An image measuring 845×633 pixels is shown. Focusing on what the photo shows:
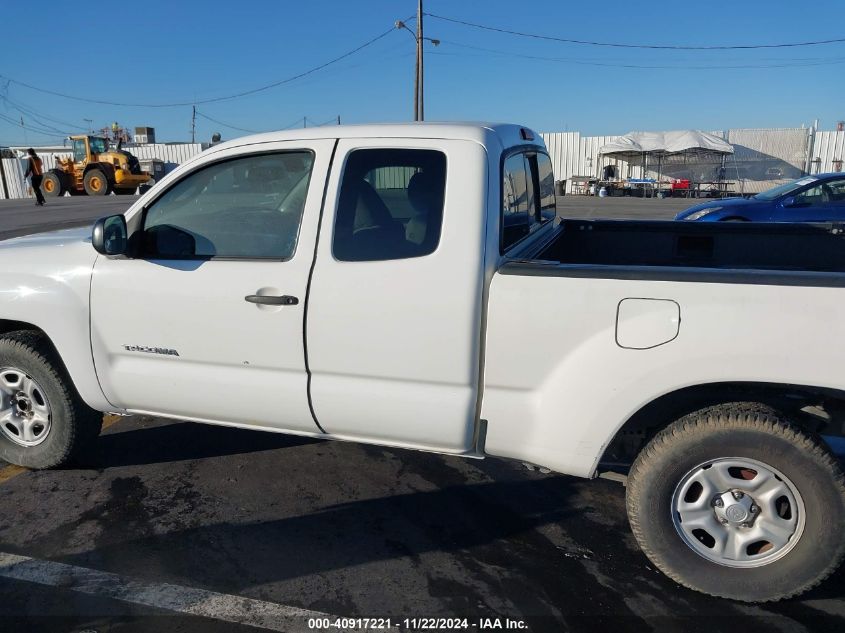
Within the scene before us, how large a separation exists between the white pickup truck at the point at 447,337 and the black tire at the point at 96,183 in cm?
2942

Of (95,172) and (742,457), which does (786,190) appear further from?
(95,172)

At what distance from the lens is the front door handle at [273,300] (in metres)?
2.92

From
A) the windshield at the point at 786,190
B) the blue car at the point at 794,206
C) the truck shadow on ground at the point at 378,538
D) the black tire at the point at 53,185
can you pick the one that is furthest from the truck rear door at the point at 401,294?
the black tire at the point at 53,185

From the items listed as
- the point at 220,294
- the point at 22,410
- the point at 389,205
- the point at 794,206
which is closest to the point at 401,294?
the point at 389,205

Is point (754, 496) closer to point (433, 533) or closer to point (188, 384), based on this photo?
point (433, 533)

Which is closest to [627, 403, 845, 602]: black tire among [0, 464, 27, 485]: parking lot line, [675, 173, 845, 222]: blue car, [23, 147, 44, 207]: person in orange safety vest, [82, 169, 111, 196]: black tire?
[0, 464, 27, 485]: parking lot line

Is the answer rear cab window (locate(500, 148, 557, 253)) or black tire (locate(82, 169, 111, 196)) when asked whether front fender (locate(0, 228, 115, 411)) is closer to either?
rear cab window (locate(500, 148, 557, 253))

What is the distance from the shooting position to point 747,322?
2.37 metres

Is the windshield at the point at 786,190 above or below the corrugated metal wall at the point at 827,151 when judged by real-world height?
below

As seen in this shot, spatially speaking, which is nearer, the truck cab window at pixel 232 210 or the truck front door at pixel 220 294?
the truck front door at pixel 220 294

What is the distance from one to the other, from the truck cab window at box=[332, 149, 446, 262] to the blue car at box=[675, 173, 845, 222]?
933 cm

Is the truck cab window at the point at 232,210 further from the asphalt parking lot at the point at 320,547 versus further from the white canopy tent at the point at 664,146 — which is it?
the white canopy tent at the point at 664,146

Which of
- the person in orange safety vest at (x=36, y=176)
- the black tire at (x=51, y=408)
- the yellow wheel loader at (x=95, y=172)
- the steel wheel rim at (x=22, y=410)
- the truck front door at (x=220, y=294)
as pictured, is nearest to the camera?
the truck front door at (x=220, y=294)

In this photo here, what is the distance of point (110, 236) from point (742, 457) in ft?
9.72
